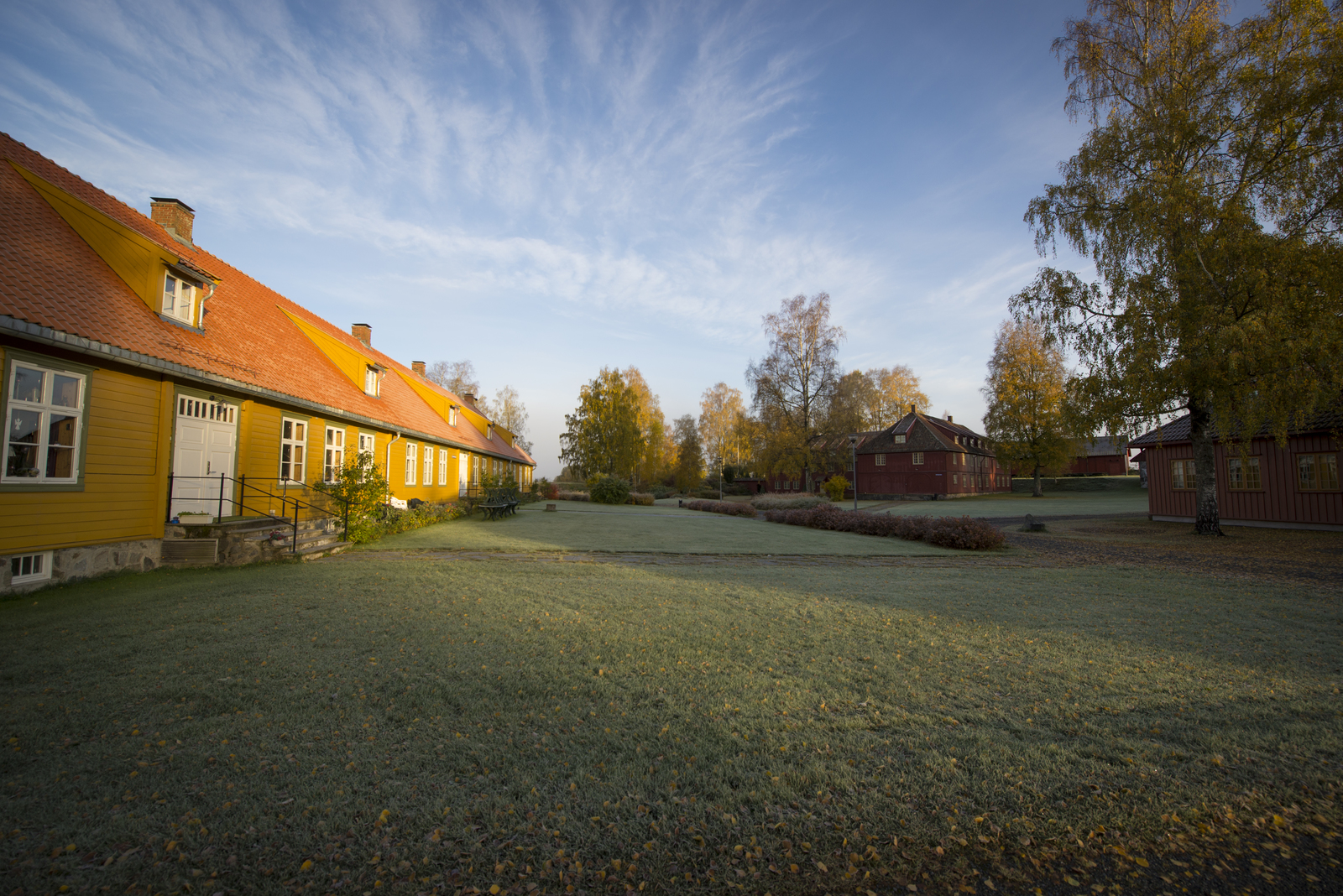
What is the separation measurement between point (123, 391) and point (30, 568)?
283 cm

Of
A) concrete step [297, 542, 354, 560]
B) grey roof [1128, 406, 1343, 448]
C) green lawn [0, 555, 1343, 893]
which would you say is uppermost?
grey roof [1128, 406, 1343, 448]

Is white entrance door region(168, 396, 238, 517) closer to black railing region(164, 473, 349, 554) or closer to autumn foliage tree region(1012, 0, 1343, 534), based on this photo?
black railing region(164, 473, 349, 554)

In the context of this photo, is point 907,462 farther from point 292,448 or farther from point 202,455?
point 202,455

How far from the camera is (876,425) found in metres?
58.0

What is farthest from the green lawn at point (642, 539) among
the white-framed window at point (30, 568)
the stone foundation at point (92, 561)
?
the white-framed window at point (30, 568)

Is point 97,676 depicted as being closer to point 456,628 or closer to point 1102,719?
point 456,628

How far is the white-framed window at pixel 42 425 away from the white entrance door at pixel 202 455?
166cm

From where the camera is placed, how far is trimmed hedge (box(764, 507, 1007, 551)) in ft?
47.3

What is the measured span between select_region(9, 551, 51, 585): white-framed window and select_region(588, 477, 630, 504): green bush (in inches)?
1110

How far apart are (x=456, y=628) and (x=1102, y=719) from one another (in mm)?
5801

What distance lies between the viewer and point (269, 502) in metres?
12.1

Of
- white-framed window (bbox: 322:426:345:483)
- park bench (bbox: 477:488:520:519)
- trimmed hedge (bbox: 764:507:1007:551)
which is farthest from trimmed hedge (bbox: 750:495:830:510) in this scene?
white-framed window (bbox: 322:426:345:483)

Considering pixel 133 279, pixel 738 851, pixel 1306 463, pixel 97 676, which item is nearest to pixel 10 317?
pixel 133 279

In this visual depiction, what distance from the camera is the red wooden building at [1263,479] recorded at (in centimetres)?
1666
